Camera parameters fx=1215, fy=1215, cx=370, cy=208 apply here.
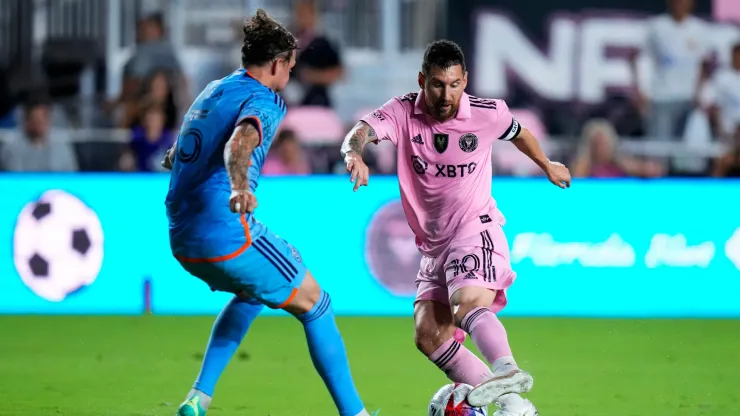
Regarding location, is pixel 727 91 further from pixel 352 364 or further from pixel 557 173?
pixel 557 173

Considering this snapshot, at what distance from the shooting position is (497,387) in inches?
189

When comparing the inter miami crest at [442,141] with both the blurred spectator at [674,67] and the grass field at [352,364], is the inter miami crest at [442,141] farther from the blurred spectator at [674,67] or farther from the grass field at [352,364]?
the blurred spectator at [674,67]

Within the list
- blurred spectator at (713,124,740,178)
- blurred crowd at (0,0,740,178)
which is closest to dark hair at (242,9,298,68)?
blurred crowd at (0,0,740,178)

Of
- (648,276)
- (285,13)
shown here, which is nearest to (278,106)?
(648,276)

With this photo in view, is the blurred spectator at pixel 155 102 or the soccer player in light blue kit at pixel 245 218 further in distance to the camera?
the blurred spectator at pixel 155 102

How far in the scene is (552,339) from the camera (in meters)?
8.83

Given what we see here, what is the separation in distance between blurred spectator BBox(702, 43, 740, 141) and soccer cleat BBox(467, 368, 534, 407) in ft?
29.4

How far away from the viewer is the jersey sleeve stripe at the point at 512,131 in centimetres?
570

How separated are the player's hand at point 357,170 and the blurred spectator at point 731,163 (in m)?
7.32

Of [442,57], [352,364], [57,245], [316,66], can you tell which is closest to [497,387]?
[442,57]

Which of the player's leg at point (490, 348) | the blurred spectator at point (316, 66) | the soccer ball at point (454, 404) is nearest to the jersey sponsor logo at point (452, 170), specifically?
the player's leg at point (490, 348)

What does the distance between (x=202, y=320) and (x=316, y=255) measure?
1.08 m

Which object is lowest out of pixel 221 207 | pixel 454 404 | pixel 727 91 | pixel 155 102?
pixel 454 404

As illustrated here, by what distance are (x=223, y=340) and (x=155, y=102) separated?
6748mm
